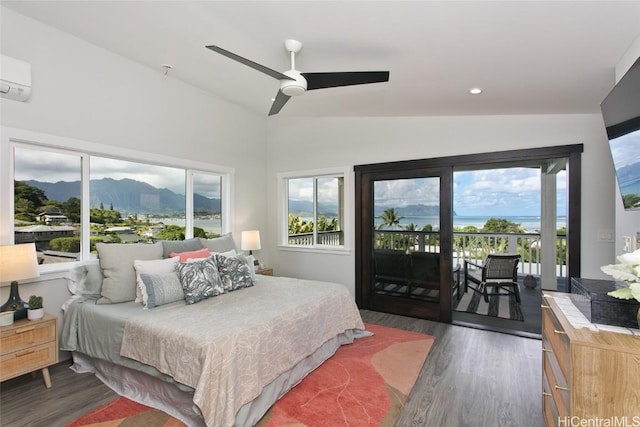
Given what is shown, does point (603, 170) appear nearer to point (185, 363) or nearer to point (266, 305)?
point (266, 305)

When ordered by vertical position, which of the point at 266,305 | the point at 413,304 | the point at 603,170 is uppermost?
the point at 603,170

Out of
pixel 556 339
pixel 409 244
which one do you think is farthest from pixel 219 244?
pixel 556 339

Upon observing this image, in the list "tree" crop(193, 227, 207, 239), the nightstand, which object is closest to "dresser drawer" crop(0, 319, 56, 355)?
the nightstand

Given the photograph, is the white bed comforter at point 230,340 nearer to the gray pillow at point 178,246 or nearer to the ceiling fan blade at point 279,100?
the gray pillow at point 178,246

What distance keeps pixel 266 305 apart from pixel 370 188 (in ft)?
8.42

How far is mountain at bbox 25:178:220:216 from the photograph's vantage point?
9.71 ft

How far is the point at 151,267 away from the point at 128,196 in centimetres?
115

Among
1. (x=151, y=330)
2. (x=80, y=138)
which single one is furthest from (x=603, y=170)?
(x=80, y=138)

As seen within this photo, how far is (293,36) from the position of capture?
227cm

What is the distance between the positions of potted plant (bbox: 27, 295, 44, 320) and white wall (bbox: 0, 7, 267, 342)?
1.00 feet

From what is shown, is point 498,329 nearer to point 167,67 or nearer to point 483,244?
point 483,244

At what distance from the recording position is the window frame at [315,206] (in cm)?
466

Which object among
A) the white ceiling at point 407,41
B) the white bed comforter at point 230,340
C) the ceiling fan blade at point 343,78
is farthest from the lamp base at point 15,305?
the ceiling fan blade at point 343,78

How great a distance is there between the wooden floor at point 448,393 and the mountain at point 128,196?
1616 millimetres
